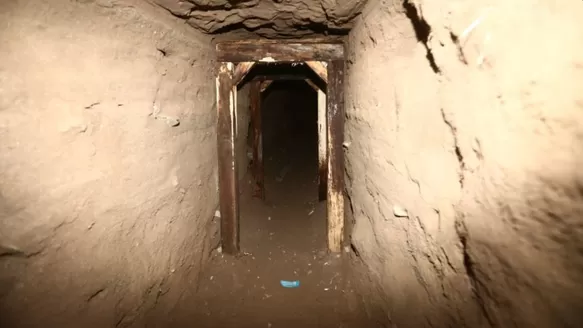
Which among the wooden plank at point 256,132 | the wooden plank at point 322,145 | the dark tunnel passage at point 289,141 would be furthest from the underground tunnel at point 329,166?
the dark tunnel passage at point 289,141

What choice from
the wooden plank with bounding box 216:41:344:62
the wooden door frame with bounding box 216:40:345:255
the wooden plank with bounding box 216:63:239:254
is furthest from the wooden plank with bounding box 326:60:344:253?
the wooden plank with bounding box 216:63:239:254

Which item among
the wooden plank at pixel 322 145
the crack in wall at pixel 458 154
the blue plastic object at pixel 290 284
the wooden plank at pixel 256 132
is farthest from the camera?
the wooden plank at pixel 256 132

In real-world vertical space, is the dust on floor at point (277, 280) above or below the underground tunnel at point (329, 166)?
below

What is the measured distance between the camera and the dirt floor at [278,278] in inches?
102

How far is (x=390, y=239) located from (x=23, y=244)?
1780 millimetres

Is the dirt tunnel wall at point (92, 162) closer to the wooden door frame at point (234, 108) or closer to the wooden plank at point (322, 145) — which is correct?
the wooden door frame at point (234, 108)

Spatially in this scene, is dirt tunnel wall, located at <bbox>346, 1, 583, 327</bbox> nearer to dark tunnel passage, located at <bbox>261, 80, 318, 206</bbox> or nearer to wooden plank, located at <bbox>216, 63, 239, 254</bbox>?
wooden plank, located at <bbox>216, 63, 239, 254</bbox>

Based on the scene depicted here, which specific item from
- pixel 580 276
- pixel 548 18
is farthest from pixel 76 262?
pixel 548 18

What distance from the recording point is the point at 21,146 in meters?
1.31

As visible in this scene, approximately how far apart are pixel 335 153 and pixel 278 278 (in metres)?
1.26

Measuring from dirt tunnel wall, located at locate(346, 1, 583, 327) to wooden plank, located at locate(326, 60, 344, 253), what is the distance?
3.16 feet

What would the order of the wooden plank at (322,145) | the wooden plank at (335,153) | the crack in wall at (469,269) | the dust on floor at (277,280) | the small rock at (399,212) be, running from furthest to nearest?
the wooden plank at (322,145)
the wooden plank at (335,153)
the dust on floor at (277,280)
the small rock at (399,212)
the crack in wall at (469,269)

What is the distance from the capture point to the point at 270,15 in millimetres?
2531

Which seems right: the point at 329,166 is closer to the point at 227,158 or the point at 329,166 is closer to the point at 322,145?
the point at 227,158
